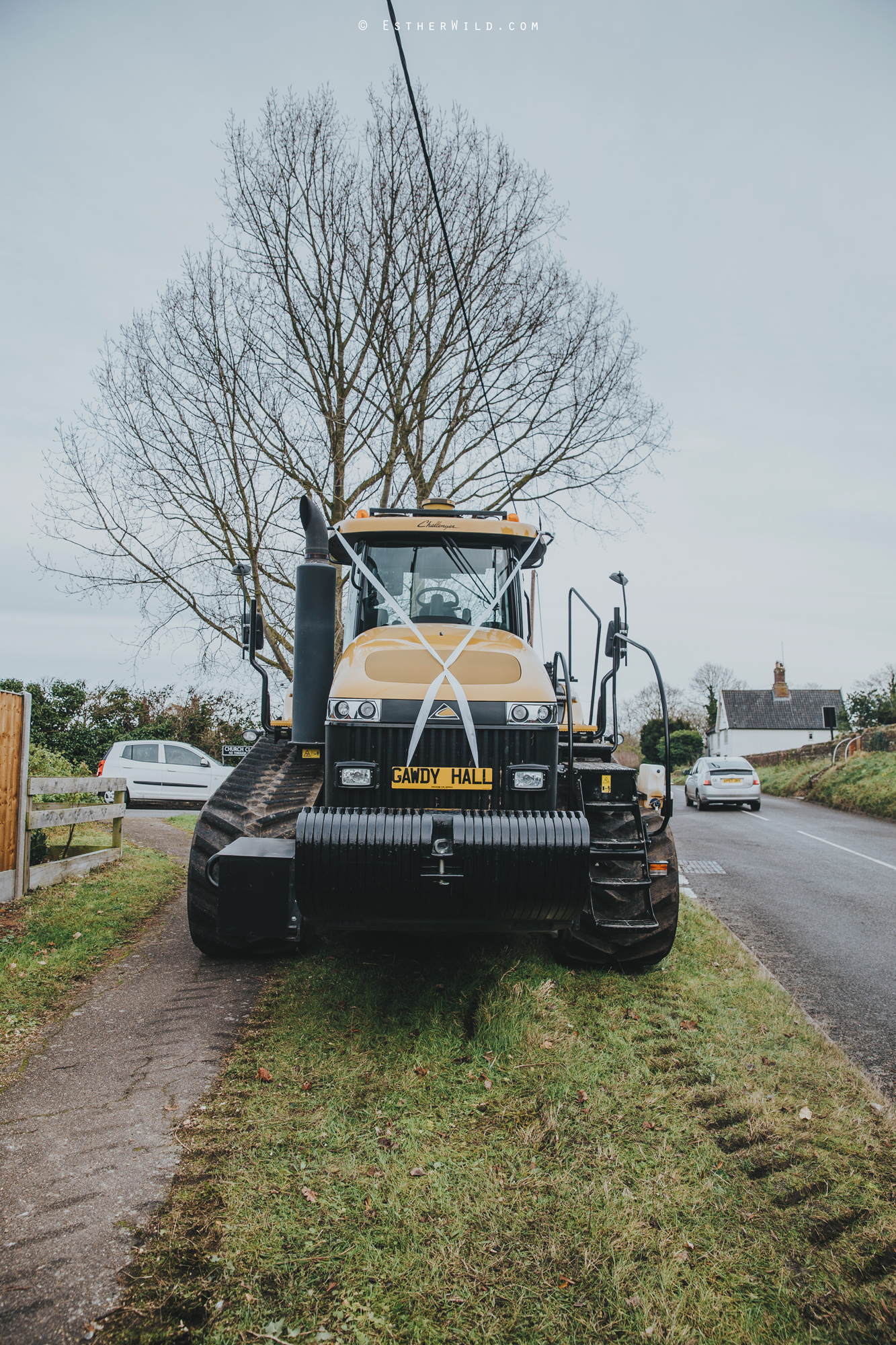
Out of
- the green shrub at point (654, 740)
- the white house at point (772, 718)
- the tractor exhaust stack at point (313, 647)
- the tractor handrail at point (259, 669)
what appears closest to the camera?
the tractor exhaust stack at point (313, 647)

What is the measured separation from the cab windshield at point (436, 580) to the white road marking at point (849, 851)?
358 inches

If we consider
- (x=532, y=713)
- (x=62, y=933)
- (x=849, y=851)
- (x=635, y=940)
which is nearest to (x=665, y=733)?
(x=532, y=713)

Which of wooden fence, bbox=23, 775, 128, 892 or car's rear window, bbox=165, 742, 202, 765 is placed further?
car's rear window, bbox=165, 742, 202, 765

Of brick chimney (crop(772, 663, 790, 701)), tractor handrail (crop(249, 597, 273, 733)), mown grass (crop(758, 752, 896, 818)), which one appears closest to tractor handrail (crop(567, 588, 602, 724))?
tractor handrail (crop(249, 597, 273, 733))

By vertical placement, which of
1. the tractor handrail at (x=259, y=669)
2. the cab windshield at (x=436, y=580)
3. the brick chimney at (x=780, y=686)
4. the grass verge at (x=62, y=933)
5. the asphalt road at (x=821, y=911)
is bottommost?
the asphalt road at (x=821, y=911)

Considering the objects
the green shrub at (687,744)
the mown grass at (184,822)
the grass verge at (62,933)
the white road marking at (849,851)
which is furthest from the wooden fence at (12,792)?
the green shrub at (687,744)

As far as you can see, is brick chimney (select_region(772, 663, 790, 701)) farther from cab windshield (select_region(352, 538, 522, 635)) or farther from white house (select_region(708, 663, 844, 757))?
cab windshield (select_region(352, 538, 522, 635))

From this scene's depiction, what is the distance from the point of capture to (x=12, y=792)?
6.98m

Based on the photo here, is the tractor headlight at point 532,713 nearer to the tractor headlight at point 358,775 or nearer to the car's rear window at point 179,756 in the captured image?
the tractor headlight at point 358,775

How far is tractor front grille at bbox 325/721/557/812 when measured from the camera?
14.9 ft

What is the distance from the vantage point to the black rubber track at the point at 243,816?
491 cm

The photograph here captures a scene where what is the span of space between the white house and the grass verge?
6081 centimetres

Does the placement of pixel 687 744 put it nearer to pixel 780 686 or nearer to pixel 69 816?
pixel 780 686

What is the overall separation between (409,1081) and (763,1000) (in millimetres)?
2453
